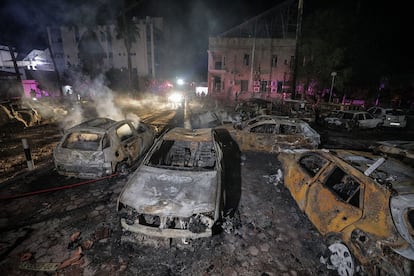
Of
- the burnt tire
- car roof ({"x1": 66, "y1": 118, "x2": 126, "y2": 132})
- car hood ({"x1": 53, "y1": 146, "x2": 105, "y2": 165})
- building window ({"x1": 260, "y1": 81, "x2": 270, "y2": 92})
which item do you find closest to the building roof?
building window ({"x1": 260, "y1": 81, "x2": 270, "y2": 92})

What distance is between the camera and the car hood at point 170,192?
3.51m

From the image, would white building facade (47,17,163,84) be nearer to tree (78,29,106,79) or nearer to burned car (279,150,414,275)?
tree (78,29,106,79)

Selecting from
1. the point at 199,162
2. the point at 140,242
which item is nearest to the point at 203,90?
the point at 199,162

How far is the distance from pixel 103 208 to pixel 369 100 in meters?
29.0

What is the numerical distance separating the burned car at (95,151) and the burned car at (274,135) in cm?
422

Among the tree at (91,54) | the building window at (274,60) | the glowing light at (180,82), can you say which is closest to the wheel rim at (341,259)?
the building window at (274,60)

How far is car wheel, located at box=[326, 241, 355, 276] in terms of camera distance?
118 inches

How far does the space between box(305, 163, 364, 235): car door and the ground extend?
631 millimetres

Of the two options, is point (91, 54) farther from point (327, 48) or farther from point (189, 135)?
point (189, 135)

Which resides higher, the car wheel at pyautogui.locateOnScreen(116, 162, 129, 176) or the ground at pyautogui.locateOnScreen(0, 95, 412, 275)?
the car wheel at pyautogui.locateOnScreen(116, 162, 129, 176)

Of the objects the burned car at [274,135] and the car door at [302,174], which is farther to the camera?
the burned car at [274,135]

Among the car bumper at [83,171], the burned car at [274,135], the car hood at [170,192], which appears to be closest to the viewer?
the car hood at [170,192]

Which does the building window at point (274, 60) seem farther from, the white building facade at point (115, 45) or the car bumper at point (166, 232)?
the car bumper at point (166, 232)

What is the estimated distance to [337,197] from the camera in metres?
3.46
